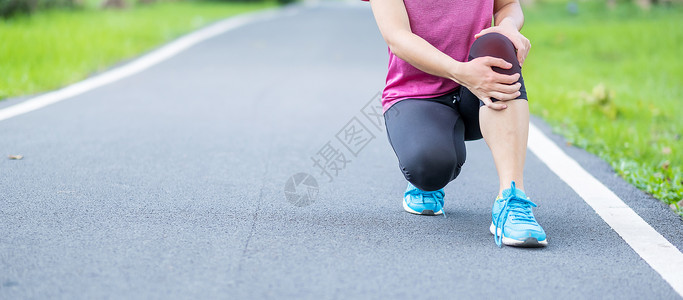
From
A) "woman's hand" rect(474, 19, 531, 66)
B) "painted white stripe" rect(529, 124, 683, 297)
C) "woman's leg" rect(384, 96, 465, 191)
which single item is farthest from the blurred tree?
"woman's hand" rect(474, 19, 531, 66)

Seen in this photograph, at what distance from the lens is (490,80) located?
298 cm

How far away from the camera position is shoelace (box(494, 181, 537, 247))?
300cm

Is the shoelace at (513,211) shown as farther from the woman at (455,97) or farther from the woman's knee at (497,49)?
the woman's knee at (497,49)

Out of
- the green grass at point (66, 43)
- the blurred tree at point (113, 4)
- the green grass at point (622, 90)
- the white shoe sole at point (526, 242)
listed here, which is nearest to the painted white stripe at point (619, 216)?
the green grass at point (622, 90)

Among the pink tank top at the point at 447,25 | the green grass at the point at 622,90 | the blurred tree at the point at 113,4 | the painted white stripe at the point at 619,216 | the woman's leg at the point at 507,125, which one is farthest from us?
the blurred tree at the point at 113,4

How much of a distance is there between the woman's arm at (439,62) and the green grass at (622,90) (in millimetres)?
1238

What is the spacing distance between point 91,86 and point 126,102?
84cm

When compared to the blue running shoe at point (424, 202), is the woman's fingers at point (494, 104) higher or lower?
higher

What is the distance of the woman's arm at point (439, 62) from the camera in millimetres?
2984

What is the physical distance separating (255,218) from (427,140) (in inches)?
31.7

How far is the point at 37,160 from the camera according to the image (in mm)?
4199

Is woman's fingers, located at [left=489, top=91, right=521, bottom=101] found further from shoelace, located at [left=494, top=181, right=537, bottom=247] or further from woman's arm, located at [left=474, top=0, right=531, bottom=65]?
shoelace, located at [left=494, top=181, right=537, bottom=247]

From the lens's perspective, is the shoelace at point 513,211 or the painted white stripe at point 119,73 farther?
the painted white stripe at point 119,73

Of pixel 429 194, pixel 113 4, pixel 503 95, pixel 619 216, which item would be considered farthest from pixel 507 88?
pixel 113 4
